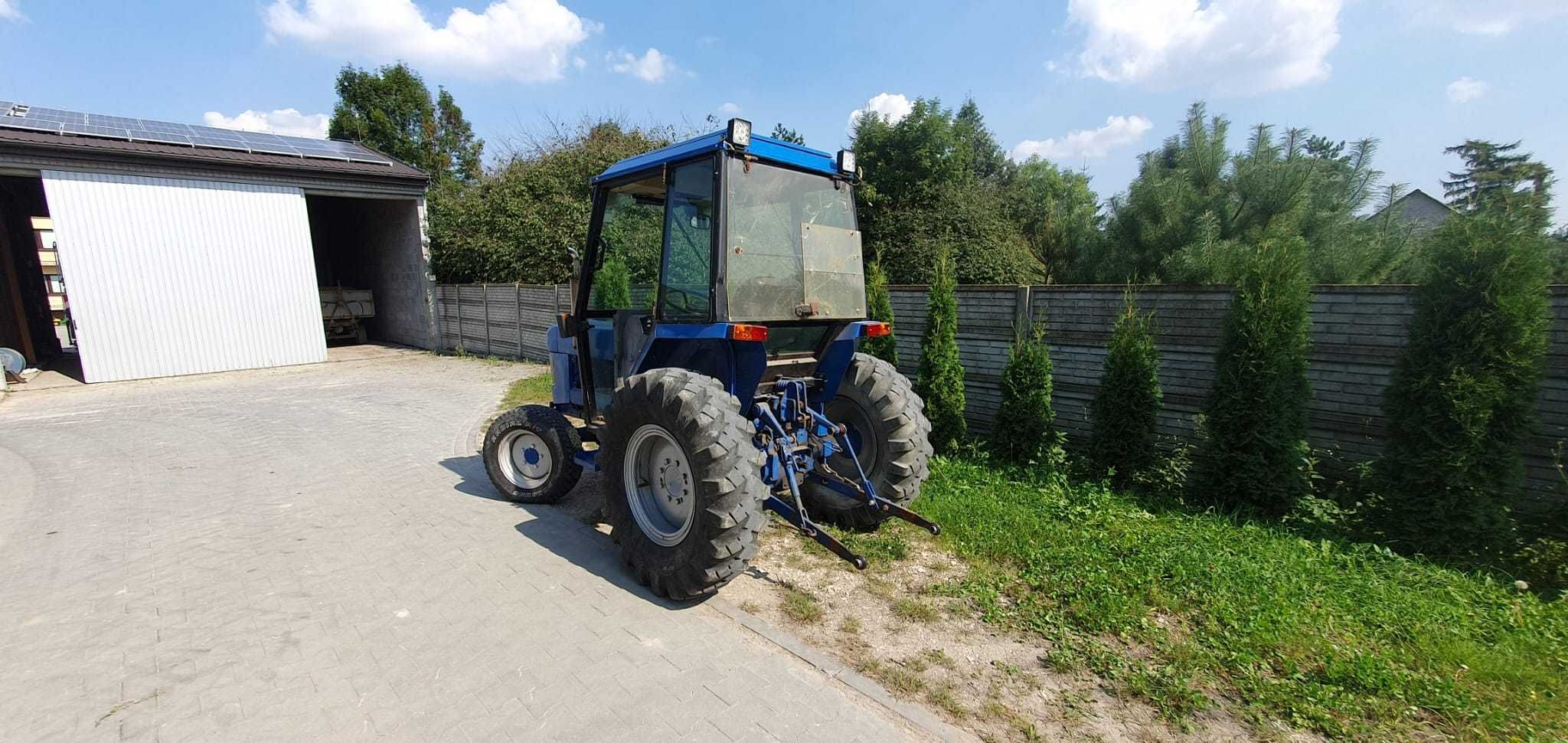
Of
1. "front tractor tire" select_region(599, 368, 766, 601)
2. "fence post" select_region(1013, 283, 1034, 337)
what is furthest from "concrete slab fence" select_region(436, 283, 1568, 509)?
"front tractor tire" select_region(599, 368, 766, 601)

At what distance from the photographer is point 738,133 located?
3.38 m

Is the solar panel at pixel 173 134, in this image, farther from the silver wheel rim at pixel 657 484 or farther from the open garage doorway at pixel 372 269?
the silver wheel rim at pixel 657 484

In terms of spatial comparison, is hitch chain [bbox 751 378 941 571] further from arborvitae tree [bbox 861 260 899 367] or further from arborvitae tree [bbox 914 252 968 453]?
arborvitae tree [bbox 861 260 899 367]

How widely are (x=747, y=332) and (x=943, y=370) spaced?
3184mm

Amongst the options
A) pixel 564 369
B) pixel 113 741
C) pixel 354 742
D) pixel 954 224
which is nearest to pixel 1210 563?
pixel 354 742

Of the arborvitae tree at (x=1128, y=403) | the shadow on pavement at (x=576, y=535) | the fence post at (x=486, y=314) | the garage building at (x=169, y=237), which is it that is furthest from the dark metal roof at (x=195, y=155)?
the arborvitae tree at (x=1128, y=403)

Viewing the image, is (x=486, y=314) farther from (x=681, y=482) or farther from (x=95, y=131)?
(x=681, y=482)

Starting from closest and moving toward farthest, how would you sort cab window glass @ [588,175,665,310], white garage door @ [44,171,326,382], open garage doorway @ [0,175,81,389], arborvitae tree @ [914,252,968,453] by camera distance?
cab window glass @ [588,175,665,310] → arborvitae tree @ [914,252,968,453] → white garage door @ [44,171,326,382] → open garage doorway @ [0,175,81,389]

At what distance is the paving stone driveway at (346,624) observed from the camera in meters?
2.40

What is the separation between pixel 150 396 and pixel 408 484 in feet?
25.7

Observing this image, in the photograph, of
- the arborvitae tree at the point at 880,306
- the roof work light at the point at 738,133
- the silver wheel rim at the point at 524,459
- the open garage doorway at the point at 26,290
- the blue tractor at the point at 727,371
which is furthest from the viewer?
the open garage doorway at the point at 26,290

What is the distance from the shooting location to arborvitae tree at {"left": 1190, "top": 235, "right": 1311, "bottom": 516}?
4.25 metres

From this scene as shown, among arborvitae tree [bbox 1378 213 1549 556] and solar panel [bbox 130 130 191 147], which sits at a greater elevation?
solar panel [bbox 130 130 191 147]

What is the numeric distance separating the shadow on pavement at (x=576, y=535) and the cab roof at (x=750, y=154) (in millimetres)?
2337
